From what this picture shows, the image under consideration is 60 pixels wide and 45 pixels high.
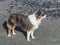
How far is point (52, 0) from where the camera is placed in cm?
1416

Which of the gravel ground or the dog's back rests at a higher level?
the dog's back

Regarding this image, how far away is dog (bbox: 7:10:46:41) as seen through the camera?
26.5 feet

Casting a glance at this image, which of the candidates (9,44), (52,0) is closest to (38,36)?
(9,44)

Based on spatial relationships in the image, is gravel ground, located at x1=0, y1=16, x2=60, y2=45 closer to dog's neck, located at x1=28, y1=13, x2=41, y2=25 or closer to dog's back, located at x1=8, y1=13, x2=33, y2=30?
dog's back, located at x1=8, y1=13, x2=33, y2=30

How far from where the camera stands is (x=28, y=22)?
827 centimetres

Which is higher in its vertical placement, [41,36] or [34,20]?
[34,20]

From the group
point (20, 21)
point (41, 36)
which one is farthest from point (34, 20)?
point (41, 36)

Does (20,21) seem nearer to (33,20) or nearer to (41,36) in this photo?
(33,20)

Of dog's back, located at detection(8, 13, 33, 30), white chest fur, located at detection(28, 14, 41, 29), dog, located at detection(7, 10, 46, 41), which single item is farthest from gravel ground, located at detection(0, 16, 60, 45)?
white chest fur, located at detection(28, 14, 41, 29)

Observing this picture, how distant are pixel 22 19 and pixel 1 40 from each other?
1009 mm

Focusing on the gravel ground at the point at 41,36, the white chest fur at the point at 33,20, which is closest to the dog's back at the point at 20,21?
the white chest fur at the point at 33,20

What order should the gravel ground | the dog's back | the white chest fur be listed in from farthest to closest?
1. the dog's back
2. the white chest fur
3. the gravel ground

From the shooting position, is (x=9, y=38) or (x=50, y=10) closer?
(x=9, y=38)

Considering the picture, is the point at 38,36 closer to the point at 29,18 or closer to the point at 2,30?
the point at 29,18
